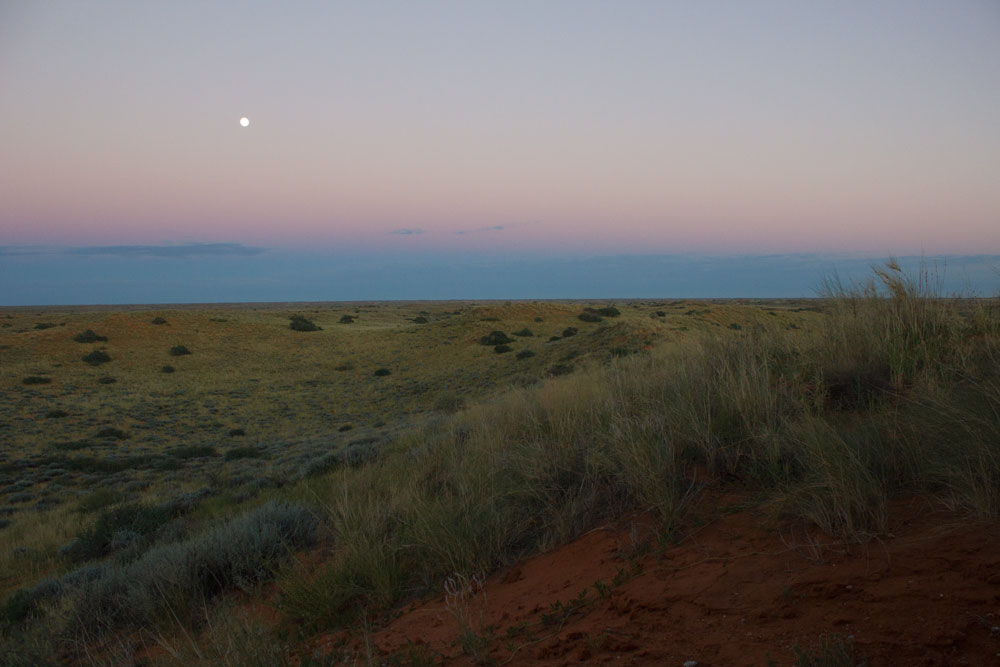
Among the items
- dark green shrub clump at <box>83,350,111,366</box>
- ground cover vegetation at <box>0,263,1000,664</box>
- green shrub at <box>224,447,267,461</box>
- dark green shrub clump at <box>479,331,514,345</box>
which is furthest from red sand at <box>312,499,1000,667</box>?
dark green shrub clump at <box>83,350,111,366</box>

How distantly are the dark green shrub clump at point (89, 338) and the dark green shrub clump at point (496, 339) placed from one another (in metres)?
22.9

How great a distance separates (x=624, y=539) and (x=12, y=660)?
14.8ft

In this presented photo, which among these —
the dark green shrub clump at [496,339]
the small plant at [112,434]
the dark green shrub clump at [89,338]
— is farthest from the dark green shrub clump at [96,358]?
the dark green shrub clump at [496,339]

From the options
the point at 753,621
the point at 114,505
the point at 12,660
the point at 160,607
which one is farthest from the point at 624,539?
the point at 114,505

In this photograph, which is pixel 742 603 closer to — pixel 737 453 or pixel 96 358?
pixel 737 453

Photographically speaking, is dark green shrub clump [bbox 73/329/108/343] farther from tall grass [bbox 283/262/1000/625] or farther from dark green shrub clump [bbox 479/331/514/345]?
tall grass [bbox 283/262/1000/625]

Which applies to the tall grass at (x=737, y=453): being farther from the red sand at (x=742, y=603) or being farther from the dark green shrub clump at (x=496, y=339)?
the dark green shrub clump at (x=496, y=339)

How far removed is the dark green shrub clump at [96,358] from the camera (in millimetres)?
29919

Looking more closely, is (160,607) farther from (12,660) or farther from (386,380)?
(386,380)

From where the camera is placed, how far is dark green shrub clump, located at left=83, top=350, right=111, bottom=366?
29.9 meters

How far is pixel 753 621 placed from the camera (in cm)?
263

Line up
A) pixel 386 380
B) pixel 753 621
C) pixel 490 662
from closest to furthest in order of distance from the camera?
1. pixel 753 621
2. pixel 490 662
3. pixel 386 380

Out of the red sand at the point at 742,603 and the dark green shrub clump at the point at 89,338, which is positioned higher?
the red sand at the point at 742,603

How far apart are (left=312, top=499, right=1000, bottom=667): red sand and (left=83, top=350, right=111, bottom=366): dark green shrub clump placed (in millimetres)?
32956
